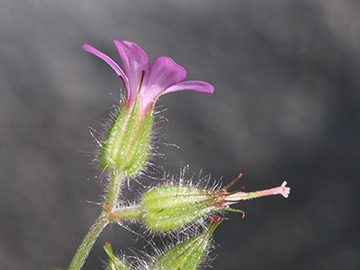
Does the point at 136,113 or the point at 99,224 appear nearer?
the point at 99,224

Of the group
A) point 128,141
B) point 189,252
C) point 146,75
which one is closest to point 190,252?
point 189,252

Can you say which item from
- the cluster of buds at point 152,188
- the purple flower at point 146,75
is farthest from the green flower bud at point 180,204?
the purple flower at point 146,75

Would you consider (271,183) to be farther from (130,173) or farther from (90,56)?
(130,173)

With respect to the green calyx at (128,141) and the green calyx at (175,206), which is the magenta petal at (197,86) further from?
the green calyx at (175,206)

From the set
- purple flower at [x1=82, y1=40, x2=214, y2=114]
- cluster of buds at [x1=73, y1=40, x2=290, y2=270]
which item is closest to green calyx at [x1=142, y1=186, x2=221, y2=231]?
cluster of buds at [x1=73, y1=40, x2=290, y2=270]

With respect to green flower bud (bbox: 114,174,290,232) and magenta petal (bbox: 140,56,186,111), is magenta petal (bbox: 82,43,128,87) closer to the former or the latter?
magenta petal (bbox: 140,56,186,111)

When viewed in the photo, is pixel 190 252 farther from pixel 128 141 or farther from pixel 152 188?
pixel 128 141
